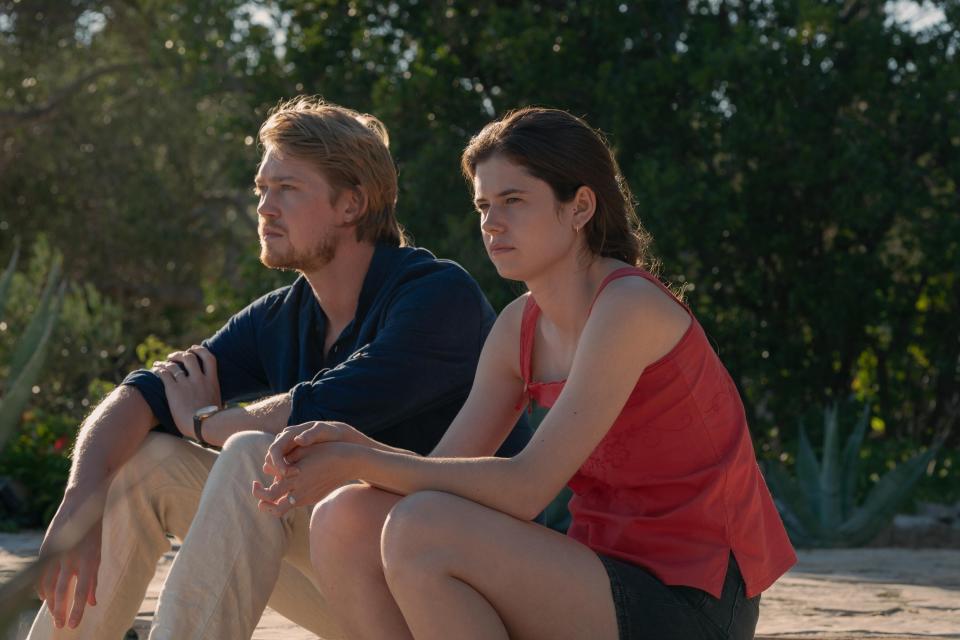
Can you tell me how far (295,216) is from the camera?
3.19 metres

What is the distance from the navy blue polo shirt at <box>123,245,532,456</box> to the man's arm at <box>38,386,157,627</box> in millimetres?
72

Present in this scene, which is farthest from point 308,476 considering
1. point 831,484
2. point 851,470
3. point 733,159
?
point 733,159

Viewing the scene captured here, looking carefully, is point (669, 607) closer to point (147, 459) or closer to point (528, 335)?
point (528, 335)

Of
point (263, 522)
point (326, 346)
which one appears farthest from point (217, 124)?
point (263, 522)

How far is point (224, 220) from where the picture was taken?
53.3 ft

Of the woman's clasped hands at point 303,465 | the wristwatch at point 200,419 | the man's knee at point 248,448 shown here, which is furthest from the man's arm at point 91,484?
the woman's clasped hands at point 303,465

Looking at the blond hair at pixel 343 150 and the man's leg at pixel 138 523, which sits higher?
the blond hair at pixel 343 150

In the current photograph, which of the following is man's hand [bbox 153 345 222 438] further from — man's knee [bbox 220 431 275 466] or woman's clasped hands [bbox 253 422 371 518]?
woman's clasped hands [bbox 253 422 371 518]

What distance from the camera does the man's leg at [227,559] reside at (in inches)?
96.2

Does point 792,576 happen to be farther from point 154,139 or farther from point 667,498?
point 154,139

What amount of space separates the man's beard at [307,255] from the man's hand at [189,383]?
0.30 meters

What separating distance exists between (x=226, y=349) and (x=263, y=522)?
932 millimetres

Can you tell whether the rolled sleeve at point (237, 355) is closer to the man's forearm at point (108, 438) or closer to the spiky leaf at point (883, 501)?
the man's forearm at point (108, 438)

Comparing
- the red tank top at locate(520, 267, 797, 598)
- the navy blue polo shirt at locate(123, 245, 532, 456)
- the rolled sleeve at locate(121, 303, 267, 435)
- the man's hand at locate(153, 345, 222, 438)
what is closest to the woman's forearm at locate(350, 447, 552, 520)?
the red tank top at locate(520, 267, 797, 598)
